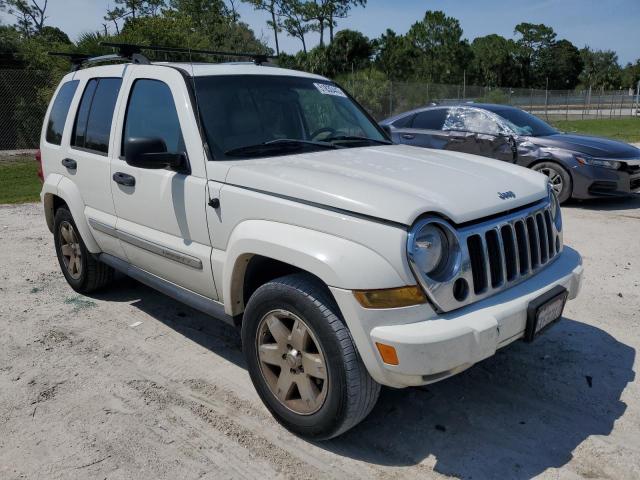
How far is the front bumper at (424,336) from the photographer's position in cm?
244

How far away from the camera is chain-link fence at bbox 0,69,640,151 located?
17.5 meters

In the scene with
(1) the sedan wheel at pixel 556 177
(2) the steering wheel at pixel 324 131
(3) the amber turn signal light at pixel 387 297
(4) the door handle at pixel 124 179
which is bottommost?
(1) the sedan wheel at pixel 556 177

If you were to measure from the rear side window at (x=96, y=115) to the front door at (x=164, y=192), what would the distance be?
0.71 feet

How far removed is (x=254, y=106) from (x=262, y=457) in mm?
2151

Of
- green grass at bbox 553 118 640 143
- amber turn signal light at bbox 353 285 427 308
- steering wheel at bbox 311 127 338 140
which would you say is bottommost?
green grass at bbox 553 118 640 143

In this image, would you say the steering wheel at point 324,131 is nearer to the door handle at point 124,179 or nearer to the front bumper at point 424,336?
the door handle at point 124,179

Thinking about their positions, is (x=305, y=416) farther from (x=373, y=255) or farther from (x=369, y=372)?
(x=373, y=255)

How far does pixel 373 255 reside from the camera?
2523 mm

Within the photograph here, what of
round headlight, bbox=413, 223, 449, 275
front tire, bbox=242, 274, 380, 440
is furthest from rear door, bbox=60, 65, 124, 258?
round headlight, bbox=413, 223, 449, 275

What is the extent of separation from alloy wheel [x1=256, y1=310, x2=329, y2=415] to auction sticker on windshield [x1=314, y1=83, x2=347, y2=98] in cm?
209

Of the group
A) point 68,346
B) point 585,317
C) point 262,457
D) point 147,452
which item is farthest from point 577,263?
point 68,346

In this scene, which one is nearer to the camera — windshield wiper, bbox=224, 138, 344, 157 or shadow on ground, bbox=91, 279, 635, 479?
shadow on ground, bbox=91, 279, 635, 479

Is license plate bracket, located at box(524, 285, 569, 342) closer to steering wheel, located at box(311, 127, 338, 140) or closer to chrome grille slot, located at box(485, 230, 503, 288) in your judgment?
chrome grille slot, located at box(485, 230, 503, 288)

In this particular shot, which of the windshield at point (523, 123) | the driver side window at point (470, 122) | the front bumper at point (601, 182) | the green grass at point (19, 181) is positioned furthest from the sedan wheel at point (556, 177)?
the green grass at point (19, 181)
